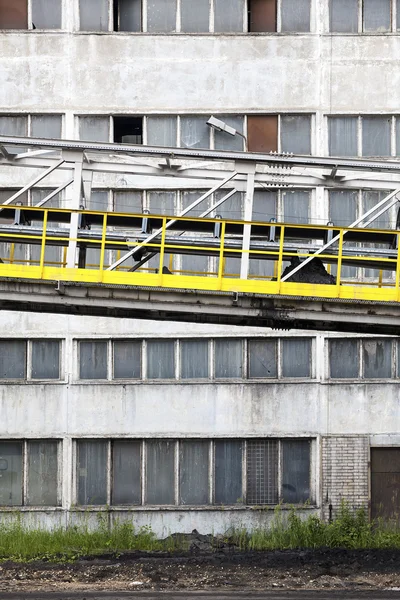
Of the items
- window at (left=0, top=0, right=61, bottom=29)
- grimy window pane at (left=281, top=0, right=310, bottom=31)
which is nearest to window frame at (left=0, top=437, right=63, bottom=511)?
window at (left=0, top=0, right=61, bottom=29)

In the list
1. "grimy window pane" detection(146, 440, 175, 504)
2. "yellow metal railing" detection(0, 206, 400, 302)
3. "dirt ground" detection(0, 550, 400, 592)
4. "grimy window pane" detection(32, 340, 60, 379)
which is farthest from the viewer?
"grimy window pane" detection(32, 340, 60, 379)

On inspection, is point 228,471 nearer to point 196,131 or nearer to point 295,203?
point 295,203

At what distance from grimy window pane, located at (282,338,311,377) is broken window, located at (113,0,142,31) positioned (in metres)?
8.49

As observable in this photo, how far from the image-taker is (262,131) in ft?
81.6

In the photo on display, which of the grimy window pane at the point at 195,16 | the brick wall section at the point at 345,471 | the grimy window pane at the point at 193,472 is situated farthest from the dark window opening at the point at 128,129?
the brick wall section at the point at 345,471

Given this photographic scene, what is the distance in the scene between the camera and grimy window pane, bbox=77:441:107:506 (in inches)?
951

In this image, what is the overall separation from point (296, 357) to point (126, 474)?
15.7ft

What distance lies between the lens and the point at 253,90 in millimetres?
24812

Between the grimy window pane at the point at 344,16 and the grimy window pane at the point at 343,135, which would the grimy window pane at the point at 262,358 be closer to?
the grimy window pane at the point at 343,135

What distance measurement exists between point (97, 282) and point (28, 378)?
8157 millimetres

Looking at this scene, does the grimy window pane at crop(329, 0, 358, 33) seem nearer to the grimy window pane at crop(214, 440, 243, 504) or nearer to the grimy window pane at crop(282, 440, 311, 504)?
the grimy window pane at crop(282, 440, 311, 504)

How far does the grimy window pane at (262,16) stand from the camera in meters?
25.3

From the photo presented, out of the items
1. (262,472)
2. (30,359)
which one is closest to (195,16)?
(30,359)

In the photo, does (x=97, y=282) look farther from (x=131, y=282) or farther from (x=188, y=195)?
(x=188, y=195)
